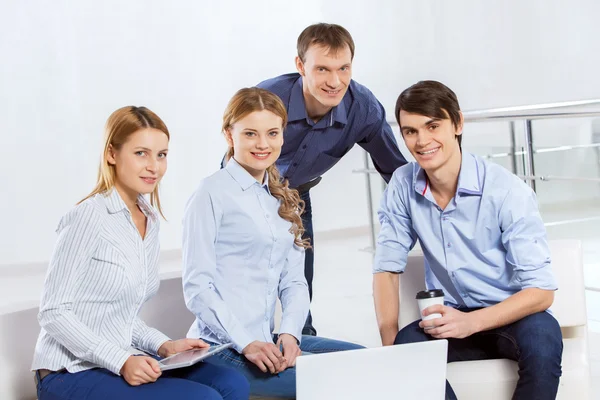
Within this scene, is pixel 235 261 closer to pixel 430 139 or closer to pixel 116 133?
pixel 116 133

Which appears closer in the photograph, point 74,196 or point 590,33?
point 74,196

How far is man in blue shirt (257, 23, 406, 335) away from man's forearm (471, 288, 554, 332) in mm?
840

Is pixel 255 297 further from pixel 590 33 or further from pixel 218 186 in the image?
pixel 590 33

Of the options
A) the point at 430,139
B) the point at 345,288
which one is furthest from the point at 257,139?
the point at 345,288

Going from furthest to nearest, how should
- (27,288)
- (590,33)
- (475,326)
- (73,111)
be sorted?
(590,33)
(73,111)
(27,288)
(475,326)

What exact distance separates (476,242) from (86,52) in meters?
4.29

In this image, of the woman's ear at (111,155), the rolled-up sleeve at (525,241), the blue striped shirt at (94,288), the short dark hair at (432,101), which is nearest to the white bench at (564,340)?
the rolled-up sleeve at (525,241)

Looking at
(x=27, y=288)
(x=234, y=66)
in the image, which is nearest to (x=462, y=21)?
(x=234, y=66)

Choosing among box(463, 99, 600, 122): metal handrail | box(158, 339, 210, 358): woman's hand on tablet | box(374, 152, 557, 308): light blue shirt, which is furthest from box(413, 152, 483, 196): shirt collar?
box(463, 99, 600, 122): metal handrail

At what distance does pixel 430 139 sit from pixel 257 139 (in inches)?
15.4

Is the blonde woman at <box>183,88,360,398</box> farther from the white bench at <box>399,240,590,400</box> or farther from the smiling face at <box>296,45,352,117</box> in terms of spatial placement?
the smiling face at <box>296,45,352,117</box>

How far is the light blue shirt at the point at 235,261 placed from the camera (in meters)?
1.71

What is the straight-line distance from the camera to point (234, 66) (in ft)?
19.1

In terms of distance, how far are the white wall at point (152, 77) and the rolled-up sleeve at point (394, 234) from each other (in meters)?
3.86
